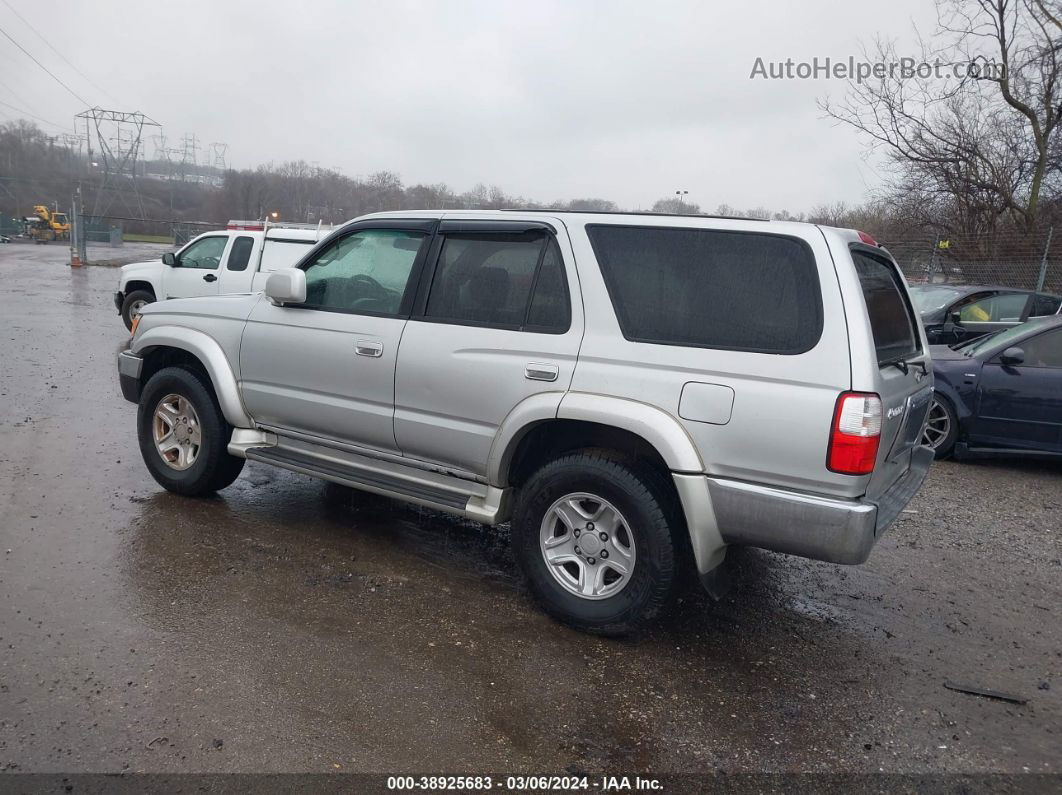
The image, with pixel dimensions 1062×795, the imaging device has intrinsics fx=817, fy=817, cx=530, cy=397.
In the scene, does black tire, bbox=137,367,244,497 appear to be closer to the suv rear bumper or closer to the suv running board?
the suv running board

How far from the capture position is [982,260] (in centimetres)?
1855

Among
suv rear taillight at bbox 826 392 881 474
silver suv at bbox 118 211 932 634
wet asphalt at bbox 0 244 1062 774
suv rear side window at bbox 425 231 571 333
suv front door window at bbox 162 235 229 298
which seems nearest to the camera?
wet asphalt at bbox 0 244 1062 774

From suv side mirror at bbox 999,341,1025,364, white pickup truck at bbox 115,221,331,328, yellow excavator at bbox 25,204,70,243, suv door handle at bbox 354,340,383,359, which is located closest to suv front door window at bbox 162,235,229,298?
white pickup truck at bbox 115,221,331,328

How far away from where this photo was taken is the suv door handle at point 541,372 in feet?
12.8

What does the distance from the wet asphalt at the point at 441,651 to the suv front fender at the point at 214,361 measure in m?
0.69

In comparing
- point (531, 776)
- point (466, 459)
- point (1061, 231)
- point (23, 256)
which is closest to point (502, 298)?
point (466, 459)

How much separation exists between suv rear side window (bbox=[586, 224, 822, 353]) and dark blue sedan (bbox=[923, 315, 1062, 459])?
479 centimetres

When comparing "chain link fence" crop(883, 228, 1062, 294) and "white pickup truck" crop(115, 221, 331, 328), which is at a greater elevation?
"chain link fence" crop(883, 228, 1062, 294)

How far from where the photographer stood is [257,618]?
3889mm

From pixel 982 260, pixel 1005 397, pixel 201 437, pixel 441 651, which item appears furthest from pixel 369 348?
pixel 982 260

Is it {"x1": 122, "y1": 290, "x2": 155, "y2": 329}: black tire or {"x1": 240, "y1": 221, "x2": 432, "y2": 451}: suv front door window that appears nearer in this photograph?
{"x1": 240, "y1": 221, "x2": 432, "y2": 451}: suv front door window

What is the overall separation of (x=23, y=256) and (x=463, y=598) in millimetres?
37871

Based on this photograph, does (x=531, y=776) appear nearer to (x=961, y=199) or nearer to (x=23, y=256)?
(x=961, y=199)

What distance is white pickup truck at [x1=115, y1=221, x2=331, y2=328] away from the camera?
12.2 m
